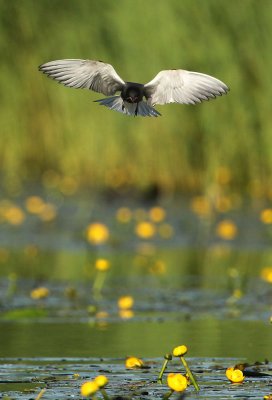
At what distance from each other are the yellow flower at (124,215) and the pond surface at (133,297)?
7cm

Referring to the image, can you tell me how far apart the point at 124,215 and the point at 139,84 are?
6.60m

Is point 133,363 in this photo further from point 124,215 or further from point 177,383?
point 124,215

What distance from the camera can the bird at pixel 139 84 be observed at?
5.50 meters

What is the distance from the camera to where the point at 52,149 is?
625 inches

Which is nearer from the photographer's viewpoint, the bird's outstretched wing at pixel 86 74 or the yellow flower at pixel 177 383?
the yellow flower at pixel 177 383

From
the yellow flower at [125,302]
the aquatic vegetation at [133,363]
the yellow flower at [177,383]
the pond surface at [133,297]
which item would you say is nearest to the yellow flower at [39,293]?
the pond surface at [133,297]

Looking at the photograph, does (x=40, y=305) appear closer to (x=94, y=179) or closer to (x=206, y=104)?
(x=206, y=104)

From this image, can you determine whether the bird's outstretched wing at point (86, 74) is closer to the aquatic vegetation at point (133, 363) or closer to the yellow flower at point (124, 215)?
the aquatic vegetation at point (133, 363)

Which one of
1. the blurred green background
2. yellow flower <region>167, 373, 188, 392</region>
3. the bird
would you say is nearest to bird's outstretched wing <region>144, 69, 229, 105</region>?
the bird

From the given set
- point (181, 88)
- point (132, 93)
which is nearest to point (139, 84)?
point (132, 93)

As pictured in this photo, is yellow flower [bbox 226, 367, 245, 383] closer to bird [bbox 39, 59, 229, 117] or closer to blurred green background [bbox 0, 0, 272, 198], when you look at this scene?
bird [bbox 39, 59, 229, 117]

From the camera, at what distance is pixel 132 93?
5418 mm

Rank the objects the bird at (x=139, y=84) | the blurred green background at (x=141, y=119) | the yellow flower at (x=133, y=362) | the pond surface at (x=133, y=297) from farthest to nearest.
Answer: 1. the blurred green background at (x=141, y=119)
2. the pond surface at (x=133, y=297)
3. the yellow flower at (x=133, y=362)
4. the bird at (x=139, y=84)

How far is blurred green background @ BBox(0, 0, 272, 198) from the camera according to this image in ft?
42.3
